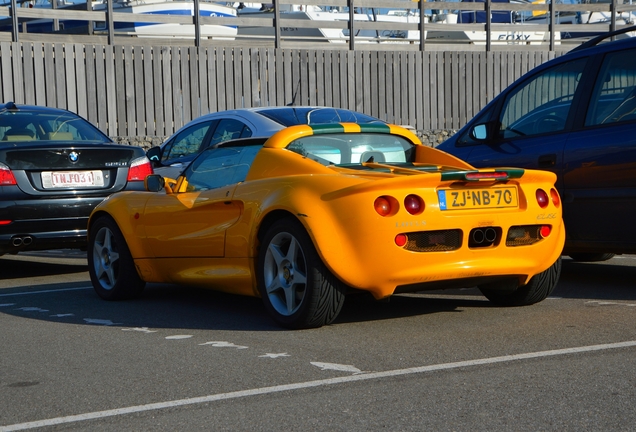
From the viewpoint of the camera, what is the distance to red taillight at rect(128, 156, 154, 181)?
9.52 metres

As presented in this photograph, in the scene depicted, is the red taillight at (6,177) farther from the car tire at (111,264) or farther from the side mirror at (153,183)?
the side mirror at (153,183)

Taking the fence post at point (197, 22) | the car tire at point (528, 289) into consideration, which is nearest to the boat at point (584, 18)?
the fence post at point (197, 22)

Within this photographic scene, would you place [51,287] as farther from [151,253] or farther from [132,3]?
[132,3]

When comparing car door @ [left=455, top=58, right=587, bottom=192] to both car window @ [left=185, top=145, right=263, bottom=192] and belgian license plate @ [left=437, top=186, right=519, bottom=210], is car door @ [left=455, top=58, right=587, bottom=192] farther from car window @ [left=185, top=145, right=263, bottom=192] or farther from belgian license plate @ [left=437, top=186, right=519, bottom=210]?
car window @ [left=185, top=145, right=263, bottom=192]

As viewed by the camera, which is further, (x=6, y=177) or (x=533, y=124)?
(x=6, y=177)

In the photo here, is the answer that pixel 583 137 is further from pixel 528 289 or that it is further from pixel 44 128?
pixel 44 128

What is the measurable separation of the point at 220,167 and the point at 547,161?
98.3 inches

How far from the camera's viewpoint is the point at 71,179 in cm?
912

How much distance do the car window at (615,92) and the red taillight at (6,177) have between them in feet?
16.0

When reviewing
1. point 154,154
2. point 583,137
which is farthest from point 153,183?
point 154,154

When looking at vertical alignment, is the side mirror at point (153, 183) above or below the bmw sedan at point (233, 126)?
below

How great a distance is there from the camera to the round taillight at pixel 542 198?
631 cm

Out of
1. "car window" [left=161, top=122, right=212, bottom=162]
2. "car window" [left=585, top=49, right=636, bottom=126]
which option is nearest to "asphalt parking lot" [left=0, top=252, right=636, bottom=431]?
"car window" [left=585, top=49, right=636, bottom=126]

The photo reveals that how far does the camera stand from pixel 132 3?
2820 cm
